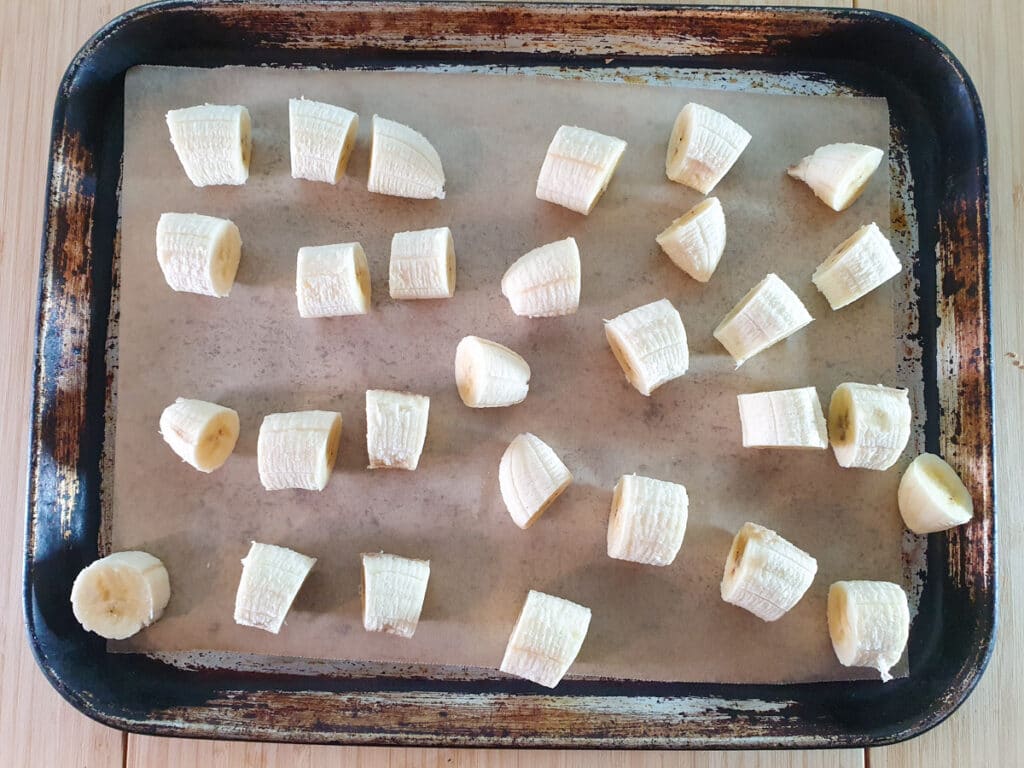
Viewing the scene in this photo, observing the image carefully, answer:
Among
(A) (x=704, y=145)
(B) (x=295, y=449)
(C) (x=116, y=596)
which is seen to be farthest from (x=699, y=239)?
(C) (x=116, y=596)

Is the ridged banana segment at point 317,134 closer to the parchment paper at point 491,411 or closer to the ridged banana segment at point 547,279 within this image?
the parchment paper at point 491,411

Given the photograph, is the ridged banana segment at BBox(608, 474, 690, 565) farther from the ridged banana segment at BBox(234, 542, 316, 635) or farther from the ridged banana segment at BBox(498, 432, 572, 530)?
the ridged banana segment at BBox(234, 542, 316, 635)

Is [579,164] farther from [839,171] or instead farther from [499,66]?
[839,171]

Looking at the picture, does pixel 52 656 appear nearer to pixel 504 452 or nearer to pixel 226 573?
pixel 226 573

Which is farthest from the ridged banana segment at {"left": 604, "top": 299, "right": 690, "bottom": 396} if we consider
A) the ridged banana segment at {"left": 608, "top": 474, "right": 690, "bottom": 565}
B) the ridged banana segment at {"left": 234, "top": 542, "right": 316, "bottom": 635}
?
the ridged banana segment at {"left": 234, "top": 542, "right": 316, "bottom": 635}

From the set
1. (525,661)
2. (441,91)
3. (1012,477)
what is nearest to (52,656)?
(525,661)

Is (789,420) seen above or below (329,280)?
below

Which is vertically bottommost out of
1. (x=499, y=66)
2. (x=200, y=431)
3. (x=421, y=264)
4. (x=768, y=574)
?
(x=768, y=574)

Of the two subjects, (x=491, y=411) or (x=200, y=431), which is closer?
(x=200, y=431)
